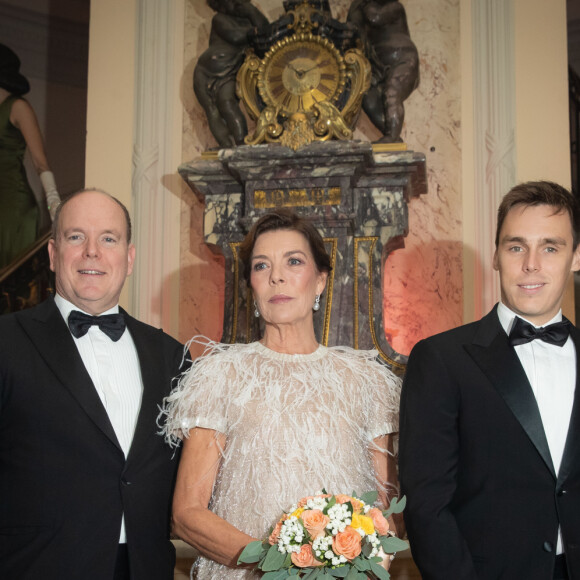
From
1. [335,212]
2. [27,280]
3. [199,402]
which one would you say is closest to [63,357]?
[199,402]

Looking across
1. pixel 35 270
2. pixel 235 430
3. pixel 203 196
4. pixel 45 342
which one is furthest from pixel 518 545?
pixel 35 270

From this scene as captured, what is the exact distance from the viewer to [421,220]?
5.39 metres

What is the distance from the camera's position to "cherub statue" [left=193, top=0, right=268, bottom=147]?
531 cm

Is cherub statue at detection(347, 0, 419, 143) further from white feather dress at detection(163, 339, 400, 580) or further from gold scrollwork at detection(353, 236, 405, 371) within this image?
white feather dress at detection(163, 339, 400, 580)

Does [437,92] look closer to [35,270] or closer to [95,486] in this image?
[35,270]

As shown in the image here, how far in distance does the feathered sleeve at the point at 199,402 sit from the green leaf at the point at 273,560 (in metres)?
0.59

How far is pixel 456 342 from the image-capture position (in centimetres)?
252

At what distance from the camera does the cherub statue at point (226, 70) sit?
5.31 meters

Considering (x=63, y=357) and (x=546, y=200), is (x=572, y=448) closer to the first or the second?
(x=546, y=200)

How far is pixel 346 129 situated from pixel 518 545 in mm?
3183

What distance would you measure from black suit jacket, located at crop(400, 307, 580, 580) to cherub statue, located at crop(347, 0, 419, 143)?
2.91 m

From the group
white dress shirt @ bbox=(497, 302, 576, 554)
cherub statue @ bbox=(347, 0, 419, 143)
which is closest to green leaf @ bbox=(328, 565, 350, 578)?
white dress shirt @ bbox=(497, 302, 576, 554)

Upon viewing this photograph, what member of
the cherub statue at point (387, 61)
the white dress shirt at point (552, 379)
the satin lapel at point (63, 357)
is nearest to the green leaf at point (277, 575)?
the satin lapel at point (63, 357)

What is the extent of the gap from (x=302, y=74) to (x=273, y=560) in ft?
12.1
